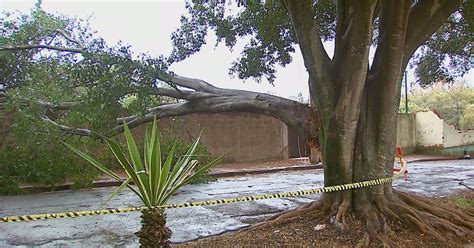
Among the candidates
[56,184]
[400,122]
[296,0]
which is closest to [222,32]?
[296,0]

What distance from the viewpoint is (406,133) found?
2236 cm

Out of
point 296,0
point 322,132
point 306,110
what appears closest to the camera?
point 296,0

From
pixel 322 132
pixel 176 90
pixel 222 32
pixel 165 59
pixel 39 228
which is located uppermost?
pixel 222 32

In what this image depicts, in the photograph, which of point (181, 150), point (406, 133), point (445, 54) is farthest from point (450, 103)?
point (181, 150)

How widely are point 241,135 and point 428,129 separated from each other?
10.6 metres

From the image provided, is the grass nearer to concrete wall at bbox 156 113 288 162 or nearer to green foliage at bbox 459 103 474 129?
concrete wall at bbox 156 113 288 162

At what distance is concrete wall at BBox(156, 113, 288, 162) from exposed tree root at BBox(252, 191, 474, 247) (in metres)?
10.9

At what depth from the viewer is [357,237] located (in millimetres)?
5168

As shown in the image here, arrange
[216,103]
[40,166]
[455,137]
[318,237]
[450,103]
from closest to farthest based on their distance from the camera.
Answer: [318,237] < [216,103] < [40,166] < [455,137] < [450,103]

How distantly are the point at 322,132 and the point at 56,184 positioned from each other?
8.06m

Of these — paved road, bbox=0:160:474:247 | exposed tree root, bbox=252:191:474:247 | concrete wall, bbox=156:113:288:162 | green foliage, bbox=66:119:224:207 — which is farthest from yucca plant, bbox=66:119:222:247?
concrete wall, bbox=156:113:288:162

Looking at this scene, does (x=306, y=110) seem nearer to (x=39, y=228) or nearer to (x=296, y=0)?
(x=296, y=0)

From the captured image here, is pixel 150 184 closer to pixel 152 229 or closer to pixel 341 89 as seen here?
pixel 152 229

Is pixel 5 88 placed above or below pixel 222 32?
below
